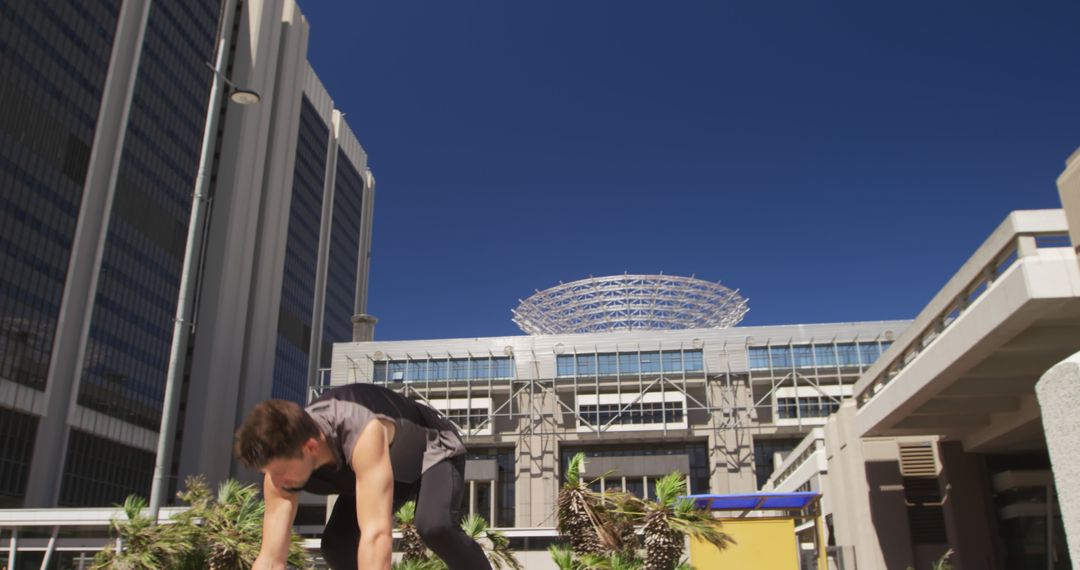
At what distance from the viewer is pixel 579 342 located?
218 ft

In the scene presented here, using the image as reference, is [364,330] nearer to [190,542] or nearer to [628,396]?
[628,396]

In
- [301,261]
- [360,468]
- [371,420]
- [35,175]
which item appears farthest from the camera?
[301,261]

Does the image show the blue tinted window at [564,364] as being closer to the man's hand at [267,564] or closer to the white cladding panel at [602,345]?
the white cladding panel at [602,345]

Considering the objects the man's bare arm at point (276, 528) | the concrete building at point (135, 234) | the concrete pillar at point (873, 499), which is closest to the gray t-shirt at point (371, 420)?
the man's bare arm at point (276, 528)

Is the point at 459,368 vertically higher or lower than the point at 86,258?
lower

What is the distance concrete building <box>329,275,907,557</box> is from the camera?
62.5m

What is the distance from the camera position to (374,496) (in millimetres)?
2621

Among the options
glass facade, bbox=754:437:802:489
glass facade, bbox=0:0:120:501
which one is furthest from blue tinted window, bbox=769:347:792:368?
glass facade, bbox=0:0:120:501

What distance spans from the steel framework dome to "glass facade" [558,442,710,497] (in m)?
10.2

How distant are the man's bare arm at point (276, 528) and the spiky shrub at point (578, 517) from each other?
52.0 feet

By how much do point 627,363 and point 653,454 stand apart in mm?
7364

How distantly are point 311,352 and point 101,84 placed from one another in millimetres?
48147

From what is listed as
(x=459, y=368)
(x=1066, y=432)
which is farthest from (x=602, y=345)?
(x=1066, y=432)

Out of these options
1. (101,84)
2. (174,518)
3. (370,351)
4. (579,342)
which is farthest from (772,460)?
(101,84)
